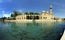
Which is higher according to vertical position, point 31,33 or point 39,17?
point 31,33

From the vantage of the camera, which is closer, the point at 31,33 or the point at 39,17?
the point at 31,33

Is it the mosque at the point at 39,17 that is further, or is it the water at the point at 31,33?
the mosque at the point at 39,17

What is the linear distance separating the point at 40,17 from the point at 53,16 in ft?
19.6

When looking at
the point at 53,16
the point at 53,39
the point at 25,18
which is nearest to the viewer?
the point at 53,39

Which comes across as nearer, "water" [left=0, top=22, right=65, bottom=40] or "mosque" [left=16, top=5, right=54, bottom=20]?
"water" [left=0, top=22, right=65, bottom=40]

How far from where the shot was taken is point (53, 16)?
54938 millimetres

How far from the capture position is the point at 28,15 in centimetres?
5275

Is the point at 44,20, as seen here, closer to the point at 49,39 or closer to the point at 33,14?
the point at 33,14

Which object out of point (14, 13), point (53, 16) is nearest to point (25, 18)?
point (14, 13)

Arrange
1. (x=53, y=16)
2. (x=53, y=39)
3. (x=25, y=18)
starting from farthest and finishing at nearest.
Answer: (x=53, y=16), (x=25, y=18), (x=53, y=39)

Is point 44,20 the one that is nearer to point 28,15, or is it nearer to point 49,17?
point 49,17

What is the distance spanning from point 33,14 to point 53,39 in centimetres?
4565

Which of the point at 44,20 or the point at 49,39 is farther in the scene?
the point at 44,20

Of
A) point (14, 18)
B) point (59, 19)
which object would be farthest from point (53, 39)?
point (59, 19)
